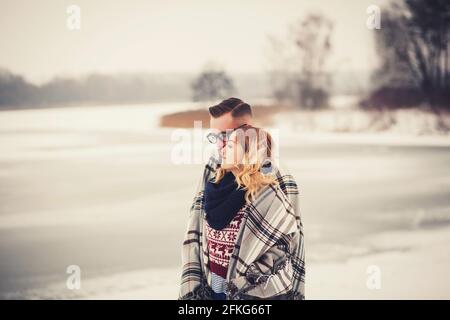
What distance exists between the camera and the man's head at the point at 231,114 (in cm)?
137

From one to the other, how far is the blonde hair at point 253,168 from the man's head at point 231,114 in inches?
3.1

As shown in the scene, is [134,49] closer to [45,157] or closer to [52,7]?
[52,7]

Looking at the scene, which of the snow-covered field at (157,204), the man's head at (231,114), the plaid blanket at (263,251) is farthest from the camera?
the snow-covered field at (157,204)

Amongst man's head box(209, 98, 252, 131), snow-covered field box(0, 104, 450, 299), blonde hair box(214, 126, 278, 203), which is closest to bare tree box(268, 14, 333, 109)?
snow-covered field box(0, 104, 450, 299)

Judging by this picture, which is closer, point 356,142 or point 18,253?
point 18,253

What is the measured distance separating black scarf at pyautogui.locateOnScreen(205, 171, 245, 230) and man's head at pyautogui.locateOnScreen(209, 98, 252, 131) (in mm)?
172

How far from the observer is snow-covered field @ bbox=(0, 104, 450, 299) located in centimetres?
207

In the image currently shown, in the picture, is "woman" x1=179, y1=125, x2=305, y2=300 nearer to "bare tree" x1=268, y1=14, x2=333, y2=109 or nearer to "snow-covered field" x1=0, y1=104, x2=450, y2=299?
"snow-covered field" x1=0, y1=104, x2=450, y2=299

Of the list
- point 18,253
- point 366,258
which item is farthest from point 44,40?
point 366,258

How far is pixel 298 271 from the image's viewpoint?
1.38m

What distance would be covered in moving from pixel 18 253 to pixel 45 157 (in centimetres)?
51

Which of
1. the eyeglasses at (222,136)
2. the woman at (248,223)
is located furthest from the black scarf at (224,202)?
the eyeglasses at (222,136)

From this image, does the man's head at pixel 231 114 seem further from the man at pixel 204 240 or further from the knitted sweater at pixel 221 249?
the knitted sweater at pixel 221 249

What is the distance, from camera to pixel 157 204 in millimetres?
2150
